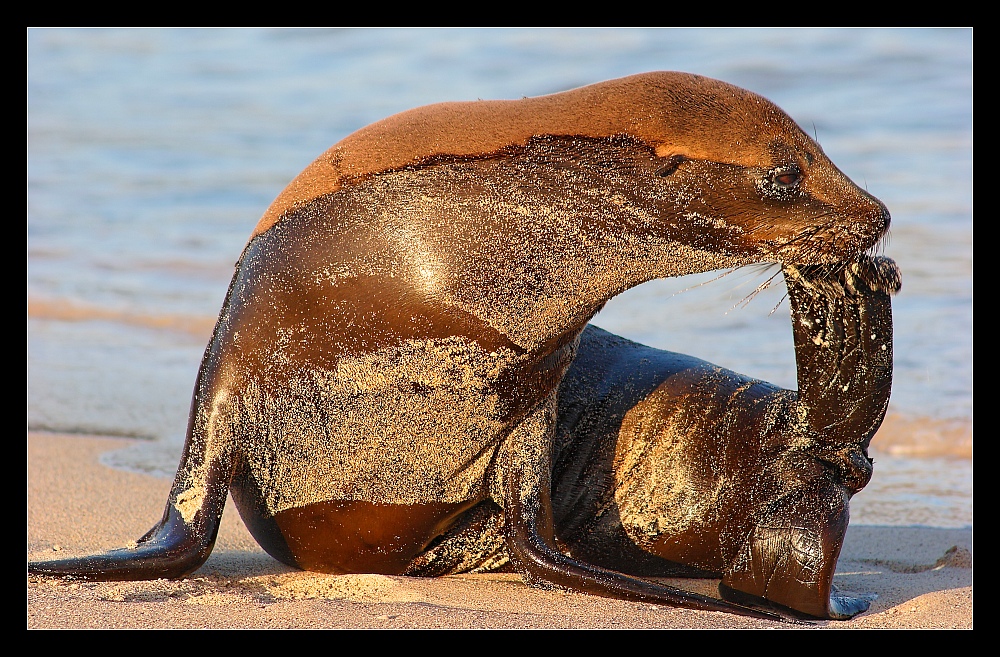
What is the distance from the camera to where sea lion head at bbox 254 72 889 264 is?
11.4ft

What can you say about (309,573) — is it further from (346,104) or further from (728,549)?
(346,104)

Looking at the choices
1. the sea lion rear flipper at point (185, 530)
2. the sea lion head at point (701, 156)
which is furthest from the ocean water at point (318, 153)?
the sea lion rear flipper at point (185, 530)

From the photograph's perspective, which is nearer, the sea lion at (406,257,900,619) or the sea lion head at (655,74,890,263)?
the sea lion head at (655,74,890,263)

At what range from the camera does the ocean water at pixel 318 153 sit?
627 cm

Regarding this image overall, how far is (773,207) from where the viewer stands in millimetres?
3498

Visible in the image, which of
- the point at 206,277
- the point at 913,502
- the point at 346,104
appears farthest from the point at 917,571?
the point at 346,104

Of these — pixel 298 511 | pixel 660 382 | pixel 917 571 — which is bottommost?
pixel 917 571

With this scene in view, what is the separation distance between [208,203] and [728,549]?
7.61 metres

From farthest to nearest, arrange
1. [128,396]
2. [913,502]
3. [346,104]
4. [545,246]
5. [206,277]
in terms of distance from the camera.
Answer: [346,104], [206,277], [128,396], [913,502], [545,246]

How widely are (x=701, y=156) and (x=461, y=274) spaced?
743mm

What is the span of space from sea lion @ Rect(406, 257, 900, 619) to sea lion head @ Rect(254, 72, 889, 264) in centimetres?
27

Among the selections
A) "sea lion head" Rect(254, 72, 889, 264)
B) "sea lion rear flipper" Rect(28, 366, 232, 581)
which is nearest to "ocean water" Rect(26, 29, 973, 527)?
"sea lion head" Rect(254, 72, 889, 264)

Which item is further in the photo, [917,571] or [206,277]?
[206,277]

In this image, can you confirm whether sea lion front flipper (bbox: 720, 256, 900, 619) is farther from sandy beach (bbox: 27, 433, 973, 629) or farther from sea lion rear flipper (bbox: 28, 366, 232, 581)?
sea lion rear flipper (bbox: 28, 366, 232, 581)
